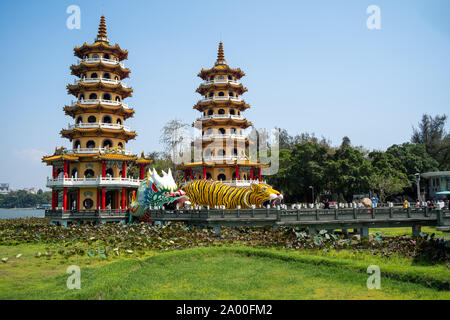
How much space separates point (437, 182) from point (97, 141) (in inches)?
1789

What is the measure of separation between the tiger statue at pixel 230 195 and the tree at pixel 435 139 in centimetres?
5046

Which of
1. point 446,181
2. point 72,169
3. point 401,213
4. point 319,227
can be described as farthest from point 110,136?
point 446,181

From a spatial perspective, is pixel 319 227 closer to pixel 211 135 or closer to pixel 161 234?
pixel 161 234

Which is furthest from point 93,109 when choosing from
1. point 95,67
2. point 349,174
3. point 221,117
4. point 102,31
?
point 349,174

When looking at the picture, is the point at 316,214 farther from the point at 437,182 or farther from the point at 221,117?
the point at 437,182

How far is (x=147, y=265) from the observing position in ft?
49.2

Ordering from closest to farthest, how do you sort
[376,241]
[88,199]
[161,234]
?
[376,241] → [161,234] → [88,199]

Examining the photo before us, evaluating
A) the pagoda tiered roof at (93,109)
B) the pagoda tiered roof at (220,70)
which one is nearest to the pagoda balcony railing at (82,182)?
the pagoda tiered roof at (93,109)

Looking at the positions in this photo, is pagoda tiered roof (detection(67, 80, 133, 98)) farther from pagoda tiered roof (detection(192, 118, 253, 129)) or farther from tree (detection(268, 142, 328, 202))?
tree (detection(268, 142, 328, 202))

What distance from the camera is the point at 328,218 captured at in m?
23.8

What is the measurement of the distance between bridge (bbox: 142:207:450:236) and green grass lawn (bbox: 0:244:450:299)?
243 inches

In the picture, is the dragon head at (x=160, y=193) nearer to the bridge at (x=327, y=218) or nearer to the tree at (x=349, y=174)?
the bridge at (x=327, y=218)

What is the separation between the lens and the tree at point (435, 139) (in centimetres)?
6575
